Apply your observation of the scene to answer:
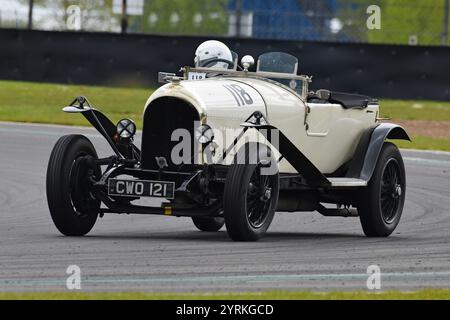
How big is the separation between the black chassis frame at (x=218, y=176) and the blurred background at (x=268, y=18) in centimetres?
1283

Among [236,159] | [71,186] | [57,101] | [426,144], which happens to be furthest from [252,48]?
[236,159]

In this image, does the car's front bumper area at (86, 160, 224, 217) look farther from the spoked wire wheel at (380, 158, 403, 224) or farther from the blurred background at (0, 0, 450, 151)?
the blurred background at (0, 0, 450, 151)

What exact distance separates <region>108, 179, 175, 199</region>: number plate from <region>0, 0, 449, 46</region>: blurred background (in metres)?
14.2

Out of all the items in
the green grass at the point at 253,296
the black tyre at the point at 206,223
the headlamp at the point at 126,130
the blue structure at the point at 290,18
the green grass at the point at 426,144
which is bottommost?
the black tyre at the point at 206,223

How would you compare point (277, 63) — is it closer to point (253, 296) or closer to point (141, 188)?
point (141, 188)

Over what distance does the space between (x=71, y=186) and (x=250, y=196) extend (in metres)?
1.45

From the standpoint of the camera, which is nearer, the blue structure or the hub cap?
the hub cap

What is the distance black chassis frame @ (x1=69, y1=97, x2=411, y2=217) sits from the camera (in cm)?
966

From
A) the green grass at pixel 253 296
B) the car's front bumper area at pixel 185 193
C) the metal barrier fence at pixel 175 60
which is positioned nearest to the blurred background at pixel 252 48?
the metal barrier fence at pixel 175 60

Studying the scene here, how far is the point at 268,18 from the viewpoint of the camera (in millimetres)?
24219

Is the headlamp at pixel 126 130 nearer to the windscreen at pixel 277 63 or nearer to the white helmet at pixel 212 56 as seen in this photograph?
the white helmet at pixel 212 56

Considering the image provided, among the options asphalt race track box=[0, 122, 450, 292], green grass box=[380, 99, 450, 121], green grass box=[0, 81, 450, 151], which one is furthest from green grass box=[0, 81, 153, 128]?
asphalt race track box=[0, 122, 450, 292]

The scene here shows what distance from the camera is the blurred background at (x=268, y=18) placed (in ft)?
79.0
